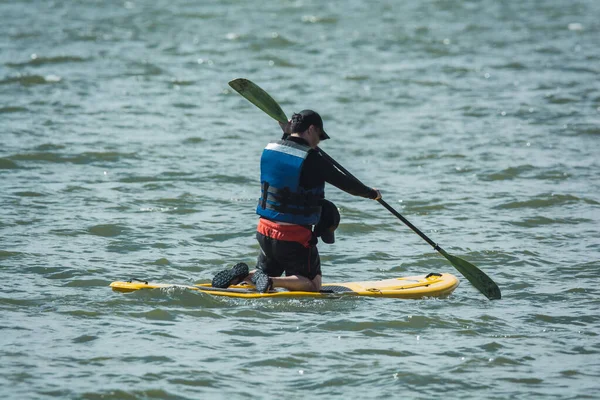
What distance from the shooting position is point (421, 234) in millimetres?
7246

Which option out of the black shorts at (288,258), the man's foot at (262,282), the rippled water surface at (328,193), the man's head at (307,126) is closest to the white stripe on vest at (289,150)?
the man's head at (307,126)

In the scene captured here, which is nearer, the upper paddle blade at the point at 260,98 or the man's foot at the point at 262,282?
the man's foot at the point at 262,282

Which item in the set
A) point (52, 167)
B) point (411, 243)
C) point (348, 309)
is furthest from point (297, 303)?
point (52, 167)

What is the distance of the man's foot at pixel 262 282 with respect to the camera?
6746 millimetres

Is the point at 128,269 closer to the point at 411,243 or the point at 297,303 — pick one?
the point at 297,303

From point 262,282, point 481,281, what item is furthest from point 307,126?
point 481,281

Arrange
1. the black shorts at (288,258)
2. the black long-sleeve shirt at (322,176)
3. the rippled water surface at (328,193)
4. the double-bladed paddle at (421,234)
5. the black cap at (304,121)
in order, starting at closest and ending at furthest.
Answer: the rippled water surface at (328,193) → the black long-sleeve shirt at (322,176) → the black cap at (304,121) → the black shorts at (288,258) → the double-bladed paddle at (421,234)

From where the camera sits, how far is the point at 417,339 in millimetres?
6219

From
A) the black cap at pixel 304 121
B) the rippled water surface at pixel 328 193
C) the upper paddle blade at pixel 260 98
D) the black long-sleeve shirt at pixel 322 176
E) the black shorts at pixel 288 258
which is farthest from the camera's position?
the upper paddle blade at pixel 260 98

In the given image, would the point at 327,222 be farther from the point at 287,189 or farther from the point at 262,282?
the point at 262,282

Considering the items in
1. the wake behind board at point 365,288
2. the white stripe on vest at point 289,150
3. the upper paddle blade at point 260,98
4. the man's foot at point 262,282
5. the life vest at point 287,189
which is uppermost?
the upper paddle blade at point 260,98

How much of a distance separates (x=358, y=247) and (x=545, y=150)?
4.16m

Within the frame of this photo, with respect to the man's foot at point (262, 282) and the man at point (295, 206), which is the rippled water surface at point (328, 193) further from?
the man at point (295, 206)

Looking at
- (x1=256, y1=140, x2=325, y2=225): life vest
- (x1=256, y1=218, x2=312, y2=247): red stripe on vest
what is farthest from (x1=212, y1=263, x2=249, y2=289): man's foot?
(x1=256, y1=140, x2=325, y2=225): life vest
